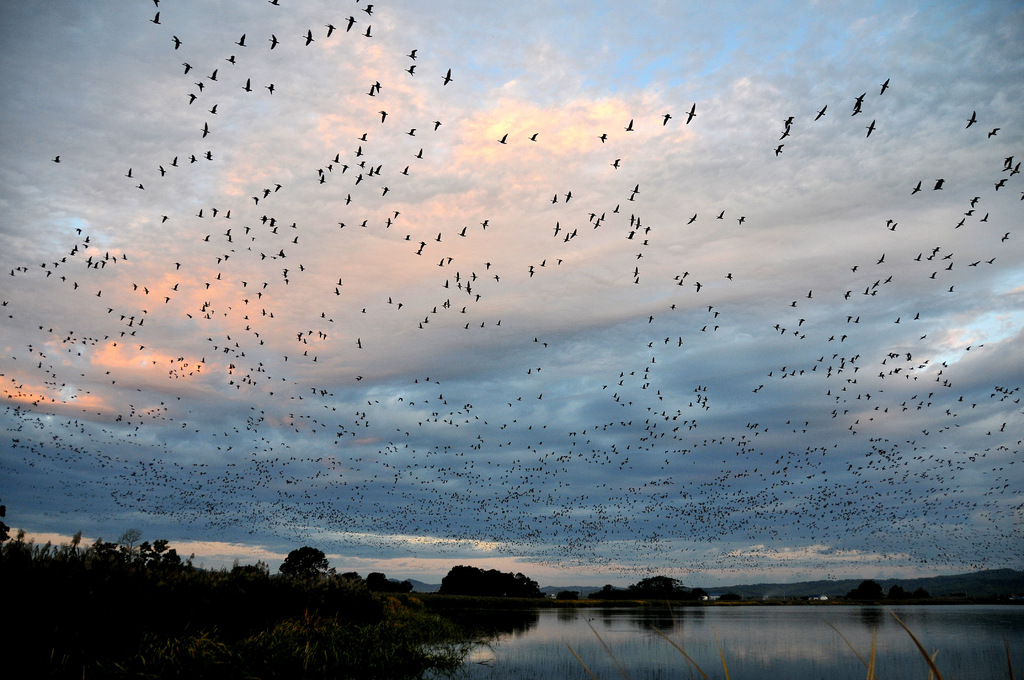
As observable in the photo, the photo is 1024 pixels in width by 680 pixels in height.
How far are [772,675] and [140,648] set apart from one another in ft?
89.7

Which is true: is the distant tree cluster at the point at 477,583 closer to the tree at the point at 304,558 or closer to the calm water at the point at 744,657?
the tree at the point at 304,558

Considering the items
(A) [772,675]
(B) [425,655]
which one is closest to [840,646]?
(A) [772,675]

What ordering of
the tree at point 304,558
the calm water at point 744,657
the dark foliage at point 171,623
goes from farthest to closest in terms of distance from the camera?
the tree at point 304,558 → the calm water at point 744,657 → the dark foliage at point 171,623

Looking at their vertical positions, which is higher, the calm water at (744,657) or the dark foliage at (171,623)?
the dark foliage at (171,623)

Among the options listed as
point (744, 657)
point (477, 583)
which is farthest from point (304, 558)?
point (744, 657)

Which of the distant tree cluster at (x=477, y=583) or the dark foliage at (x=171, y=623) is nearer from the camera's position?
the dark foliage at (x=171, y=623)

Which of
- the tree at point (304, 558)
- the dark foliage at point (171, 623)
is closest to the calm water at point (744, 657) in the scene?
the dark foliage at point (171, 623)

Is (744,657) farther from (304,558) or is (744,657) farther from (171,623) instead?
(304,558)

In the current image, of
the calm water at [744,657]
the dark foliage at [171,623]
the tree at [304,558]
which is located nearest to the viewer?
the dark foliage at [171,623]

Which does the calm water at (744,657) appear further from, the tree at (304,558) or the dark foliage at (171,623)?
the tree at (304,558)

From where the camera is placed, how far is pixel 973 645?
44875 millimetres

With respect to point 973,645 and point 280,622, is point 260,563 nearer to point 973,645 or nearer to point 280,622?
point 280,622

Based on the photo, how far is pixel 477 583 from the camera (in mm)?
143500

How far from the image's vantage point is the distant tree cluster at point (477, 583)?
14275 cm
